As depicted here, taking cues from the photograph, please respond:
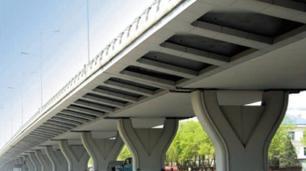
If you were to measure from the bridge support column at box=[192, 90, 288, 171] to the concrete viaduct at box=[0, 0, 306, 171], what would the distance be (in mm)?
51

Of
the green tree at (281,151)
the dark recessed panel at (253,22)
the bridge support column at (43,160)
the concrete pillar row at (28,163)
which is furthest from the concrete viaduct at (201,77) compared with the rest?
the concrete pillar row at (28,163)

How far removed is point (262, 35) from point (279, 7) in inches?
170

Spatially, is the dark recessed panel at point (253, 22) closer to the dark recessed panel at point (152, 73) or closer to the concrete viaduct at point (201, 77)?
the concrete viaduct at point (201, 77)

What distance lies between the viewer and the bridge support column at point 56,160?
89.0 metres

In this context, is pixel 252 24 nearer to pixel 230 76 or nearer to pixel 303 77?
pixel 230 76

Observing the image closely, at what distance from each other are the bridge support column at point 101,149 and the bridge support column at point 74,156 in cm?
1137

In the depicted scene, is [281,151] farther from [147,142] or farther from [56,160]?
[147,142]

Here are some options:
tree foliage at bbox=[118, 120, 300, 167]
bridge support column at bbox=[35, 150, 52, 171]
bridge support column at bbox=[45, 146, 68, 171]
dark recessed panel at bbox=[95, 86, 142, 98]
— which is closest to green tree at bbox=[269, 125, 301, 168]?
tree foliage at bbox=[118, 120, 300, 167]

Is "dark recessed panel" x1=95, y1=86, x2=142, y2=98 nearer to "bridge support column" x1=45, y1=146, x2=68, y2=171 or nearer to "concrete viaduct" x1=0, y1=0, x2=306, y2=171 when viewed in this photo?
"concrete viaduct" x1=0, y1=0, x2=306, y2=171

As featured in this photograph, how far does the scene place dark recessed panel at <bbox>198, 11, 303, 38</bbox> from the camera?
1953cm

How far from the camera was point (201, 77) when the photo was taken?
27.5 meters

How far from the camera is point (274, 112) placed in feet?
104

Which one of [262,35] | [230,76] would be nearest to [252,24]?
[262,35]

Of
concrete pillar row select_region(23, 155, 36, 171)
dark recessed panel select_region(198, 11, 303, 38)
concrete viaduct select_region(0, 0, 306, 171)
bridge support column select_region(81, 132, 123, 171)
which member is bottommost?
concrete pillar row select_region(23, 155, 36, 171)
